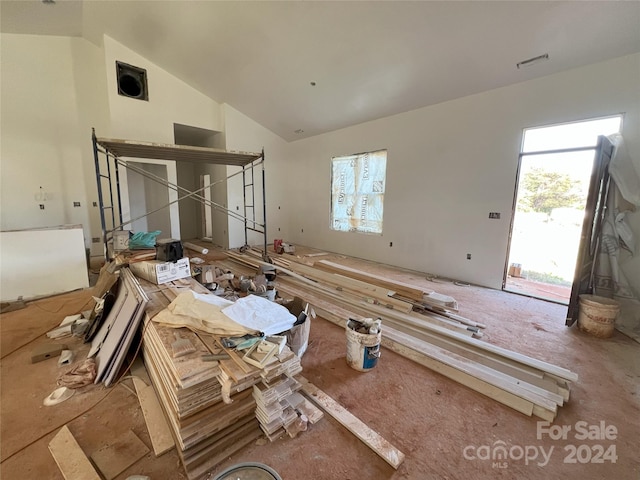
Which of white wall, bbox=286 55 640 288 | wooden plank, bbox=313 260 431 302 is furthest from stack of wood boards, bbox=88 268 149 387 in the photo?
white wall, bbox=286 55 640 288

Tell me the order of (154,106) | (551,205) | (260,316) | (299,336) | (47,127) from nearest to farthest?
(260,316) → (299,336) → (551,205) → (47,127) → (154,106)

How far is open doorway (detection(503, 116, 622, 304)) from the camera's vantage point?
3373 mm

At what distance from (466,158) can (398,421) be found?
13.8 feet

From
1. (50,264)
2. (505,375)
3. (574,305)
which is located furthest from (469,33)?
(50,264)

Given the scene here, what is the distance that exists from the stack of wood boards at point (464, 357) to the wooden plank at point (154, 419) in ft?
5.91

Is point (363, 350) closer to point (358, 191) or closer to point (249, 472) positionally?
point (249, 472)

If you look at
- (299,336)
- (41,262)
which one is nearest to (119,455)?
(299,336)

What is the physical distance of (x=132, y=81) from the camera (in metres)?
5.14

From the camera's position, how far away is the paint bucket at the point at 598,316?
262cm

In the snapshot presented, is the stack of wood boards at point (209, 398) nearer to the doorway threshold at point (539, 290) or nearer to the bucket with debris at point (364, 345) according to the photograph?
the bucket with debris at point (364, 345)

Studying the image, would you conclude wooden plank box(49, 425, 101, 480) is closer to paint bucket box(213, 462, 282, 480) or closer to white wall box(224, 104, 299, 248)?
paint bucket box(213, 462, 282, 480)

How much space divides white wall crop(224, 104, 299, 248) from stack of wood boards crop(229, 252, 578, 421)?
4316mm

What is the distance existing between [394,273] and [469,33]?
3768 millimetres

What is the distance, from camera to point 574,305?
289 centimetres
